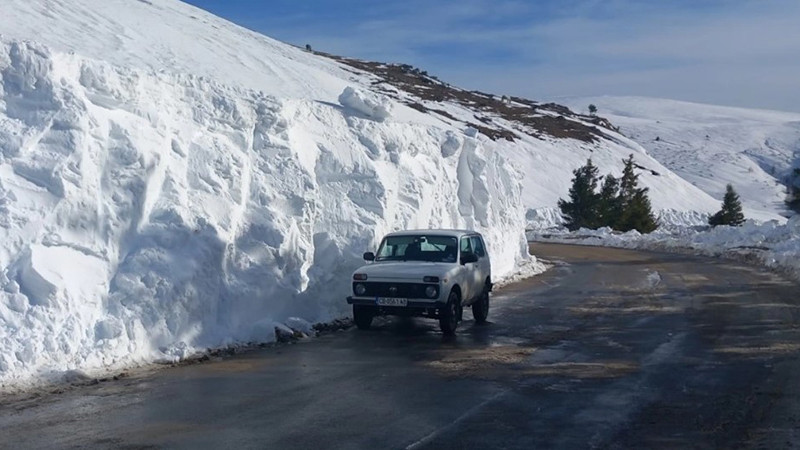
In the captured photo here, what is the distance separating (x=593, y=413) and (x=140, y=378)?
17.1ft

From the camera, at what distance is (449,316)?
579 inches

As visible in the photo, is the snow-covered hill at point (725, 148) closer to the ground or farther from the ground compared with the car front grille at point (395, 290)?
farther from the ground

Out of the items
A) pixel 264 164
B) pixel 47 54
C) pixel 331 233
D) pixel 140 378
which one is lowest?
pixel 140 378

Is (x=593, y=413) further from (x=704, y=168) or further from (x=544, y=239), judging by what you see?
(x=704, y=168)

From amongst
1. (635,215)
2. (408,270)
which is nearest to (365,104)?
(408,270)

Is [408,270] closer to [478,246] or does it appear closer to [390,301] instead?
[390,301]

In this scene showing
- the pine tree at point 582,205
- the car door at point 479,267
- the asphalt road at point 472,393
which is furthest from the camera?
the pine tree at point 582,205

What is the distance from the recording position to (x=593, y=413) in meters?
9.05

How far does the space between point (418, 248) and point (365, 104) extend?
636 cm

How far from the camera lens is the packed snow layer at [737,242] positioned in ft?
107

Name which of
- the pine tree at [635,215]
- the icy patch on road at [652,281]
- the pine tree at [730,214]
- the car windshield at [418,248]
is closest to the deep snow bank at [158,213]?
the car windshield at [418,248]

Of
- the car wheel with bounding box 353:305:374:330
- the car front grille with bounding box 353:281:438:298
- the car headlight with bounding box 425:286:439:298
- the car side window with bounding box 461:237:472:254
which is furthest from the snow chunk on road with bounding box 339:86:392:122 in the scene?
the car headlight with bounding box 425:286:439:298

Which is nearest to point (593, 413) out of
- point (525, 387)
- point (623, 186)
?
point (525, 387)

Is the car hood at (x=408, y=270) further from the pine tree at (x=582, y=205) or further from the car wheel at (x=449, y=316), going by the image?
the pine tree at (x=582, y=205)
